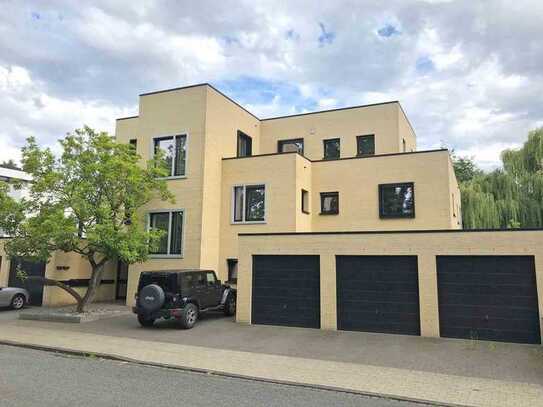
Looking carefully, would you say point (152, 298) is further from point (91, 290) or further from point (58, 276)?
point (58, 276)

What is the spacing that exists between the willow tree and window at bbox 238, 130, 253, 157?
13.0 metres

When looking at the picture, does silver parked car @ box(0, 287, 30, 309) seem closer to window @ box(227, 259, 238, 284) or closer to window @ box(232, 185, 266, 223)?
window @ box(227, 259, 238, 284)

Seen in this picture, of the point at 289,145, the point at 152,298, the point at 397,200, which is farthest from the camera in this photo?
the point at 289,145

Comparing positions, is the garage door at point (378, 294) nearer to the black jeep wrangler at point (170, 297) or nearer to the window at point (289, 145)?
the black jeep wrangler at point (170, 297)

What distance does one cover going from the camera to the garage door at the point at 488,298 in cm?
1102

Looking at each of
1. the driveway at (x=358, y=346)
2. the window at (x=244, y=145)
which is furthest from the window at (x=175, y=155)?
the driveway at (x=358, y=346)

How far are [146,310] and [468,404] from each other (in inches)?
344

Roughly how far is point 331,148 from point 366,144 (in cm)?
176

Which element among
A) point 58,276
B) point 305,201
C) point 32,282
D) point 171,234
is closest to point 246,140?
point 305,201

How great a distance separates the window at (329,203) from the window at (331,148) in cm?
344

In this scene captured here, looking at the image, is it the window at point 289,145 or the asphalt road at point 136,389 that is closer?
the asphalt road at point 136,389

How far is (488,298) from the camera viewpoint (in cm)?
1138

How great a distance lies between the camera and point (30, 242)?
48.1ft

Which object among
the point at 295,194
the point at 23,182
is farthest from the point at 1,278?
the point at 295,194
